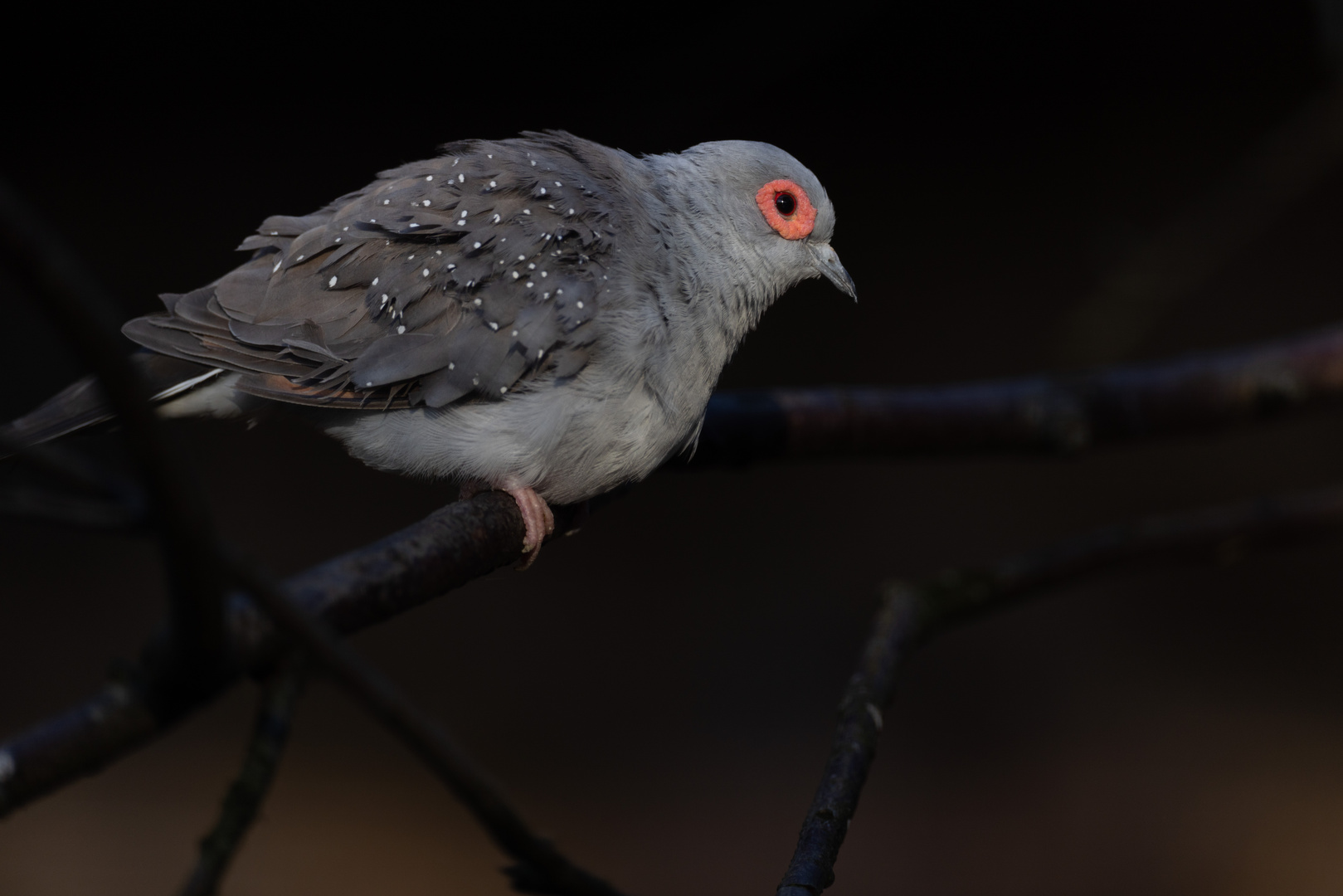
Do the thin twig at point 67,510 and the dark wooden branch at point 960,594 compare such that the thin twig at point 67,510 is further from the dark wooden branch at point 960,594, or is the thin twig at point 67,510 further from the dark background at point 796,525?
the dark background at point 796,525

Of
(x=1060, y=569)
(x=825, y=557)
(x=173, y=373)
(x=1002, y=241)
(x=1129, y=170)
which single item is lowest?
(x=173, y=373)

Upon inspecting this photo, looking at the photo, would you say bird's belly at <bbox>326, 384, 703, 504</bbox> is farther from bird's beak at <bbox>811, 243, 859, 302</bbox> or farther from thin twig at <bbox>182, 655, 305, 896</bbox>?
thin twig at <bbox>182, 655, 305, 896</bbox>

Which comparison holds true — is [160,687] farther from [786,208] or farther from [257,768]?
[786,208]

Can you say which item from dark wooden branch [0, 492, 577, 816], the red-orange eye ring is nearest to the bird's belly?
the red-orange eye ring

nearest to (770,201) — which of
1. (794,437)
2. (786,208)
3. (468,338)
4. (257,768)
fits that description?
(786,208)

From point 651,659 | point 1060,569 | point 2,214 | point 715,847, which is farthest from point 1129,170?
point 2,214

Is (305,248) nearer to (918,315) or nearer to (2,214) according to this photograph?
(2,214)

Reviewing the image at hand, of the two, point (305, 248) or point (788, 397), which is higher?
point (788, 397)
